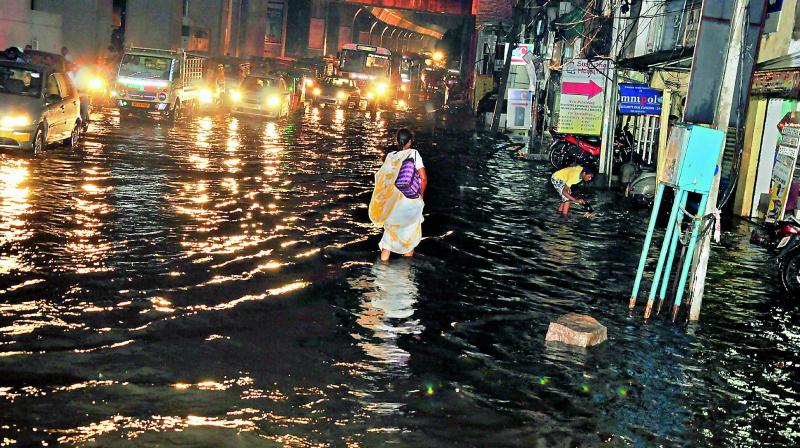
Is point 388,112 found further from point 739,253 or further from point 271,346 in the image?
point 271,346

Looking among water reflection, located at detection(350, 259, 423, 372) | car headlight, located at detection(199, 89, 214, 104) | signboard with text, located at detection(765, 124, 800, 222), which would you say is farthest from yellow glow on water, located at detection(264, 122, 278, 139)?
water reflection, located at detection(350, 259, 423, 372)

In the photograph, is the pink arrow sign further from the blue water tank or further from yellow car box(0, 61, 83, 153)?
the blue water tank

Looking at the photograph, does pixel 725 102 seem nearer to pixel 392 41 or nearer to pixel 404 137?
pixel 404 137

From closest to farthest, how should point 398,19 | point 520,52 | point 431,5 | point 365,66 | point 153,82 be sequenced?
point 153,82
point 520,52
point 365,66
point 431,5
point 398,19

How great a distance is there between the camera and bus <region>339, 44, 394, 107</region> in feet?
182

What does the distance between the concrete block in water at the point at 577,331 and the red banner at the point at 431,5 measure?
6703 centimetres

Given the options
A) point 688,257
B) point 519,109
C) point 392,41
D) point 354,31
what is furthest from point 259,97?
point 392,41

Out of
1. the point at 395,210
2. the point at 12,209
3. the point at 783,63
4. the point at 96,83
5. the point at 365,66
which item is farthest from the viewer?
the point at 365,66

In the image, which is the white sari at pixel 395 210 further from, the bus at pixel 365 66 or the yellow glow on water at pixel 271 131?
the bus at pixel 365 66

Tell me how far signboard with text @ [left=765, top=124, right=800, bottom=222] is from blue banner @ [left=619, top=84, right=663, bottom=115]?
14.9ft

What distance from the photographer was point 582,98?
919 inches

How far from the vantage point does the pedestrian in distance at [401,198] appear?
11.4m

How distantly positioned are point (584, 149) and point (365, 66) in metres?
33.1

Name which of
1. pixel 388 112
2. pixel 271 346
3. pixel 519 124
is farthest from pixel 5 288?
pixel 388 112
